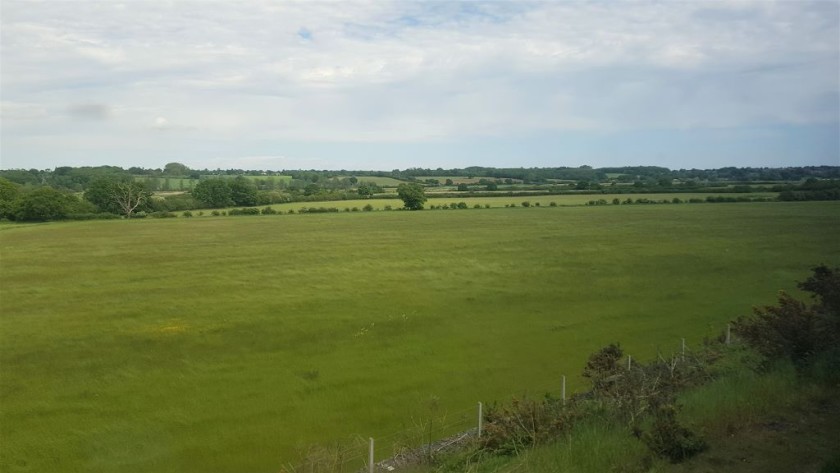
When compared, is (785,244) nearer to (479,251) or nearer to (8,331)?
(479,251)

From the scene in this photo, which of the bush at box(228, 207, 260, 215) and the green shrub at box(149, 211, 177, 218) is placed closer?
the green shrub at box(149, 211, 177, 218)

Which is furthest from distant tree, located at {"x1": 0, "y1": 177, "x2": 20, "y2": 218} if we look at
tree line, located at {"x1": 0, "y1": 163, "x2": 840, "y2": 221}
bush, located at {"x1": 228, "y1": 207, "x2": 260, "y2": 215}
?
A: bush, located at {"x1": 228, "y1": 207, "x2": 260, "y2": 215}

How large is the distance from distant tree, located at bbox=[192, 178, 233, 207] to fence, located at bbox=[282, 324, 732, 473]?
80129mm

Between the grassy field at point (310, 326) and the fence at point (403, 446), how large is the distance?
0.46 metres

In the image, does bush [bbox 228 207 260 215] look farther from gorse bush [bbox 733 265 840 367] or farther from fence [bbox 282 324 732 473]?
gorse bush [bbox 733 265 840 367]

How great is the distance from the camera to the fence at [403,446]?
9.27 metres

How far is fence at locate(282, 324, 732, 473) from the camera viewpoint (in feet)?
30.4

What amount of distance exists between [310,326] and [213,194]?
7194 centimetres

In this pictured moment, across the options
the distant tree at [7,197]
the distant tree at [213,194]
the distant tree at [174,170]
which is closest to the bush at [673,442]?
the distant tree at [7,197]

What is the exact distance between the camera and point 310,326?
65.7 feet

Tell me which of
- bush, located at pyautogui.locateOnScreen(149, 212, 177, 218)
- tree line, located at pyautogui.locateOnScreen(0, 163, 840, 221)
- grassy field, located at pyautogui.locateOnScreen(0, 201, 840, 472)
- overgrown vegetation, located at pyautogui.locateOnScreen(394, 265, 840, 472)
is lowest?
grassy field, located at pyautogui.locateOnScreen(0, 201, 840, 472)

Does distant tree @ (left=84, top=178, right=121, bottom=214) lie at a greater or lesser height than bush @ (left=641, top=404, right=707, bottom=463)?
greater

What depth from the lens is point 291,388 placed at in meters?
14.2

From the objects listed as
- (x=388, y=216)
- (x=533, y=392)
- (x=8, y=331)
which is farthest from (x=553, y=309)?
(x=388, y=216)
